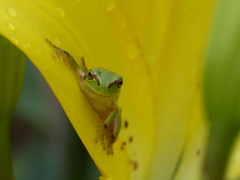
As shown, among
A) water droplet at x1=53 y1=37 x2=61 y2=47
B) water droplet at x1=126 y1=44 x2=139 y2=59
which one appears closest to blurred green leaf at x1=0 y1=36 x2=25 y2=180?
water droplet at x1=53 y1=37 x2=61 y2=47

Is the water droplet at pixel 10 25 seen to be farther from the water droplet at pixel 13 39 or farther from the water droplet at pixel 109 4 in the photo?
the water droplet at pixel 109 4

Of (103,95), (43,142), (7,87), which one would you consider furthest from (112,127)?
(43,142)

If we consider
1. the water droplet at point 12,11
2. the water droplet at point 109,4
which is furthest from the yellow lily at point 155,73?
the water droplet at point 12,11

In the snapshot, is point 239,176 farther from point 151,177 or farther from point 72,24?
point 72,24

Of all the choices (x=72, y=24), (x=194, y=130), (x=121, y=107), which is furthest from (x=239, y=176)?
(x=72, y=24)

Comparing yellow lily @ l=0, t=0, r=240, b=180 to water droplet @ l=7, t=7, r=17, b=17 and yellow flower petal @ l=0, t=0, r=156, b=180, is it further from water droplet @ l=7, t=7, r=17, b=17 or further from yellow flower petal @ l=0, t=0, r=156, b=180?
water droplet @ l=7, t=7, r=17, b=17

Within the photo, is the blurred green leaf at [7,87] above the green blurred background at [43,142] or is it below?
below

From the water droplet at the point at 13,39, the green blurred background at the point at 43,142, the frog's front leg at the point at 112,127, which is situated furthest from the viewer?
the green blurred background at the point at 43,142
